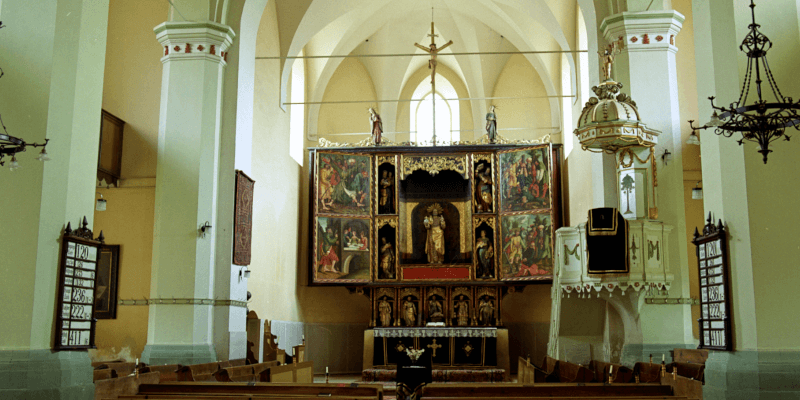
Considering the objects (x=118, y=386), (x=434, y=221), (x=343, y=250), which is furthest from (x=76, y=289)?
(x=434, y=221)

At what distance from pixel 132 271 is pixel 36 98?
7.77m

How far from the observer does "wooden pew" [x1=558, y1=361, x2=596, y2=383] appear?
9.83 m

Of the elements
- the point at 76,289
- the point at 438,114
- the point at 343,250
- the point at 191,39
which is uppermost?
the point at 438,114

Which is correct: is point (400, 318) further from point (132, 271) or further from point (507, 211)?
point (132, 271)

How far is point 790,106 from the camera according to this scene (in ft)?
21.4

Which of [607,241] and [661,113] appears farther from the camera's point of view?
[661,113]

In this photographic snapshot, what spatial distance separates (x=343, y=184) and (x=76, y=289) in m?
12.3

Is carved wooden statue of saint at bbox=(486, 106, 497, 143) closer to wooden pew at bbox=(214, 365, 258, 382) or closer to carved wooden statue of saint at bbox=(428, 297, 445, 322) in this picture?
carved wooden statue of saint at bbox=(428, 297, 445, 322)

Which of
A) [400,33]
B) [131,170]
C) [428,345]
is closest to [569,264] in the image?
[428,345]

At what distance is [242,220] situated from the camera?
42.4 feet

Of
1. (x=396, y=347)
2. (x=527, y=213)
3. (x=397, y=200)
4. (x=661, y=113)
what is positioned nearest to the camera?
(x=661, y=113)

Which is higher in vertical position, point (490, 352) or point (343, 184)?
point (343, 184)

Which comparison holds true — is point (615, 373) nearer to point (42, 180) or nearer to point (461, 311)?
point (42, 180)

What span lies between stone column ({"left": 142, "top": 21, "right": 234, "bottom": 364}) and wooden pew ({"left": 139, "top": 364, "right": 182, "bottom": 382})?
3.58ft
